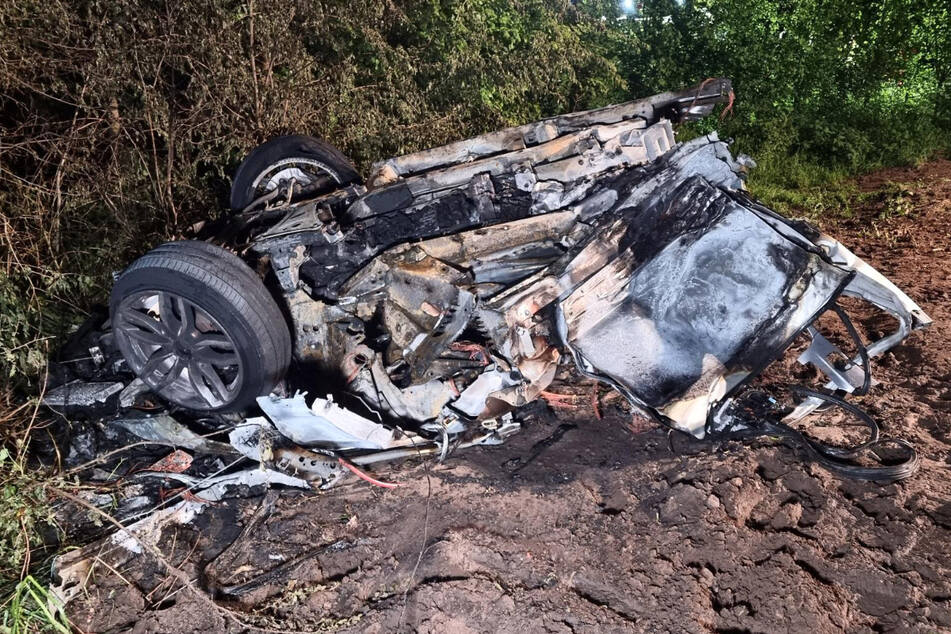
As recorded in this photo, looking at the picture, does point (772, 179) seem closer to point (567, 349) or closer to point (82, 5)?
point (567, 349)

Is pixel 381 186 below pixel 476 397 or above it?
above

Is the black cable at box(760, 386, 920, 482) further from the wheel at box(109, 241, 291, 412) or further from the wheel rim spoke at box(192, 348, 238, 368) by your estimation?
the wheel rim spoke at box(192, 348, 238, 368)

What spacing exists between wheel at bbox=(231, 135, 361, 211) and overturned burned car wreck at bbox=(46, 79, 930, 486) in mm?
794

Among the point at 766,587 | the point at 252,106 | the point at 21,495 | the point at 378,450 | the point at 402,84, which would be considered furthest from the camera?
the point at 402,84

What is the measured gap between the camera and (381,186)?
3.29m

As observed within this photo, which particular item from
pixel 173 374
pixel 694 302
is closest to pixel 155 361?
pixel 173 374

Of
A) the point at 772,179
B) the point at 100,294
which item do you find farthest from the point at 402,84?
the point at 772,179

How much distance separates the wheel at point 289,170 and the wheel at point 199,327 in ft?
4.11

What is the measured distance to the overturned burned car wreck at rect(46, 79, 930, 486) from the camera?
2.78m

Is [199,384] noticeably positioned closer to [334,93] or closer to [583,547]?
[583,547]

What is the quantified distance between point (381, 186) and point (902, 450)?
3.12 meters

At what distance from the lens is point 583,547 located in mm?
2783

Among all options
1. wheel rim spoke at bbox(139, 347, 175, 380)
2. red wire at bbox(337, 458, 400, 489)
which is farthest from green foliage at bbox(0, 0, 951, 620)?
red wire at bbox(337, 458, 400, 489)

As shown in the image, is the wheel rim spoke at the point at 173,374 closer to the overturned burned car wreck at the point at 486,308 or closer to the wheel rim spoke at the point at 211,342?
the overturned burned car wreck at the point at 486,308
